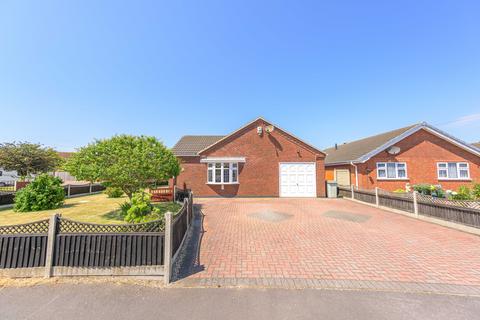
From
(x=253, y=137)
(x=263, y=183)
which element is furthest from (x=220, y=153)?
(x=263, y=183)

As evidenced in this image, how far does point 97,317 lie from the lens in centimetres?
335

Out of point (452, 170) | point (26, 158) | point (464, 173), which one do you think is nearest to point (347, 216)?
point (452, 170)

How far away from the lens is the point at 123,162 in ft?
28.9

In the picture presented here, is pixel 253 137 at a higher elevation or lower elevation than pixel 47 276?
higher

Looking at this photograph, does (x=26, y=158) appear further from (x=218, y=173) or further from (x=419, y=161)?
(x=419, y=161)

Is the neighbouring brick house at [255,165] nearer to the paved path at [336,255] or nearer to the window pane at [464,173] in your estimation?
the paved path at [336,255]

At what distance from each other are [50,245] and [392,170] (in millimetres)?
21891

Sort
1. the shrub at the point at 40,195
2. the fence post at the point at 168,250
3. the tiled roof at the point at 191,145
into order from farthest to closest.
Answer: the tiled roof at the point at 191,145
the shrub at the point at 40,195
the fence post at the point at 168,250

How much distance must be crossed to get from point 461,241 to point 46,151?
44.2 meters

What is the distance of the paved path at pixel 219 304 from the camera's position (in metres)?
3.38

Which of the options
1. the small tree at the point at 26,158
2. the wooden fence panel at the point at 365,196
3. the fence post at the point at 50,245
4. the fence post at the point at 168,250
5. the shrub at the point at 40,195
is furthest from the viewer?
the small tree at the point at 26,158

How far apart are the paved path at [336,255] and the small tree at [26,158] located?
33.2m

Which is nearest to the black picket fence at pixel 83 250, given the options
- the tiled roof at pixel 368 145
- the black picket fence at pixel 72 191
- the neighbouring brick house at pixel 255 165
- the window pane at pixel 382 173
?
the black picket fence at pixel 72 191

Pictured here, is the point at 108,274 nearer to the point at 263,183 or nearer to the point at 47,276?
the point at 47,276
